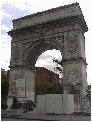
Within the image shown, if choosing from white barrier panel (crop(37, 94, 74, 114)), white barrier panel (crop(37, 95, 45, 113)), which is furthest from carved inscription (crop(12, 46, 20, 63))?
white barrier panel (crop(37, 94, 74, 114))

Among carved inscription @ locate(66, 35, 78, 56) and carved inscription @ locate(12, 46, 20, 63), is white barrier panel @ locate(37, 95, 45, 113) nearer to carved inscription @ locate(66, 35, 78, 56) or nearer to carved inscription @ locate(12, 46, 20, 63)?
carved inscription @ locate(66, 35, 78, 56)

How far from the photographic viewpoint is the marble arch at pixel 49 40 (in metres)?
26.0

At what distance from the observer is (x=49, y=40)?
28.8 meters

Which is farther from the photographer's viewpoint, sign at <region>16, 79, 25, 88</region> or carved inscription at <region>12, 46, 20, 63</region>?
carved inscription at <region>12, 46, 20, 63</region>

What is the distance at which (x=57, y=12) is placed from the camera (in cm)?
2928

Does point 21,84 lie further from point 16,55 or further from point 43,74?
point 43,74

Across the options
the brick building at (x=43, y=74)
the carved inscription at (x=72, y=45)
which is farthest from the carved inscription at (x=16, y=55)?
the brick building at (x=43, y=74)

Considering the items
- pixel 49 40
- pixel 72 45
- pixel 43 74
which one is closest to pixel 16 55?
pixel 49 40

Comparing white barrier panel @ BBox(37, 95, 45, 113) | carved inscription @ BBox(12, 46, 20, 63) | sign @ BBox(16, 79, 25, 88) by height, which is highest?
carved inscription @ BBox(12, 46, 20, 63)

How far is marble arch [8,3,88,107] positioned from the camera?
1022 inches

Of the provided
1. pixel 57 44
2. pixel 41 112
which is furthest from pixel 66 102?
pixel 57 44

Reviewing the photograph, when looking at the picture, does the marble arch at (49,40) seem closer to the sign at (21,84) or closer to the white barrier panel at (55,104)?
the sign at (21,84)

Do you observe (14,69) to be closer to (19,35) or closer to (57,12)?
(19,35)

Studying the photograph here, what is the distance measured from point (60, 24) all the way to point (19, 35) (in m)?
8.15
